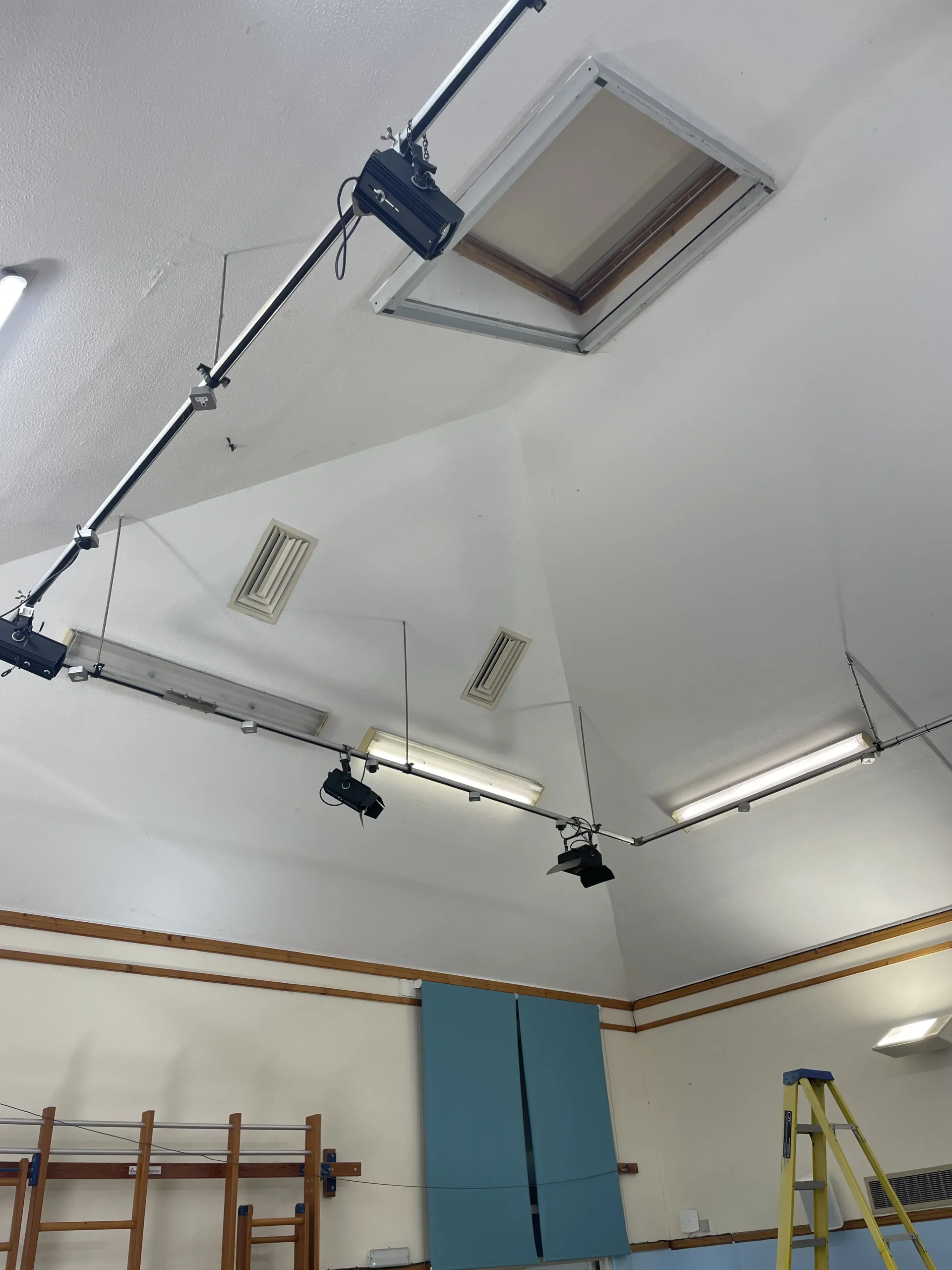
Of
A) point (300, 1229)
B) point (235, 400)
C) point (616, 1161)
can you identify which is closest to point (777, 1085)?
point (616, 1161)

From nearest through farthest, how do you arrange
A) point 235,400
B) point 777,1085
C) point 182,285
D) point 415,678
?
point 182,285 < point 235,400 < point 415,678 < point 777,1085

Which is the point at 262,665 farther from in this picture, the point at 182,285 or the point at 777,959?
the point at 777,959

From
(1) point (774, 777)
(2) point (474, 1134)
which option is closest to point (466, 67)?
(1) point (774, 777)

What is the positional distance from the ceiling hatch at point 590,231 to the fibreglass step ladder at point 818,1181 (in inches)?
145

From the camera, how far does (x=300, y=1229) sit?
4.66 meters

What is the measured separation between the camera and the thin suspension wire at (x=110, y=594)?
3656mm

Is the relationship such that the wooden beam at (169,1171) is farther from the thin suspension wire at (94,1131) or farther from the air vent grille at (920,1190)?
the air vent grille at (920,1190)

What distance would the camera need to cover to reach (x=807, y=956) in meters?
6.34

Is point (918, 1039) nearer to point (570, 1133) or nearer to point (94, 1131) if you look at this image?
point (570, 1133)

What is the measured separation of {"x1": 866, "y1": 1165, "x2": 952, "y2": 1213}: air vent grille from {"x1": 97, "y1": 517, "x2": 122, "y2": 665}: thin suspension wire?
510 centimetres

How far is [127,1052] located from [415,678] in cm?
239

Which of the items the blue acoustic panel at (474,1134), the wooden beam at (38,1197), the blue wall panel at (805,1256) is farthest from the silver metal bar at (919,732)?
the wooden beam at (38,1197)

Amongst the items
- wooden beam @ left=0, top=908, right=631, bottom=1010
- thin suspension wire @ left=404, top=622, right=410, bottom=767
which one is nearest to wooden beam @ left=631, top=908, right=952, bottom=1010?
wooden beam @ left=0, top=908, right=631, bottom=1010

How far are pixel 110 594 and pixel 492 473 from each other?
182cm
